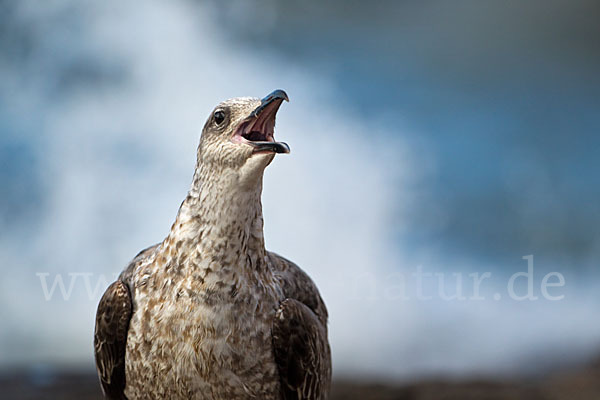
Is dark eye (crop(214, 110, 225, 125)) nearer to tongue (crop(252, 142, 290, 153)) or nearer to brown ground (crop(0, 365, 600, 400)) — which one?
tongue (crop(252, 142, 290, 153))

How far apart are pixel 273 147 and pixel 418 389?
5271mm

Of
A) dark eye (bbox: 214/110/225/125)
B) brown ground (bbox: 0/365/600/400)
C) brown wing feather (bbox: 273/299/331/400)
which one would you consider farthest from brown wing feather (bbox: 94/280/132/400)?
brown ground (bbox: 0/365/600/400)

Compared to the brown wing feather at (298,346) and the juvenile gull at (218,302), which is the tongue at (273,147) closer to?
the juvenile gull at (218,302)

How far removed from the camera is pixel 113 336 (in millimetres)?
2559

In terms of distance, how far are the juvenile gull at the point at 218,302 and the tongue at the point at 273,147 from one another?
1 centimetres

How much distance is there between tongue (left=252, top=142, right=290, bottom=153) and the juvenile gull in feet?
0.03

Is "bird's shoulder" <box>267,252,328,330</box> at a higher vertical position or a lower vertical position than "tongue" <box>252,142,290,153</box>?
lower

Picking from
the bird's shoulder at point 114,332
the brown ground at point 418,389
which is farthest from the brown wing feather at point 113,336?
the brown ground at point 418,389

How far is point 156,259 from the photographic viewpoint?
99.2 inches

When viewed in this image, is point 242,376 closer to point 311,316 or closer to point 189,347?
point 189,347

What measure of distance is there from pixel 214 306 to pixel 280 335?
0.31 metres

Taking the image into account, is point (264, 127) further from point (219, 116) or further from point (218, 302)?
point (218, 302)

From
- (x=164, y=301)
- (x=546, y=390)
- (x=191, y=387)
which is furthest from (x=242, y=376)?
(x=546, y=390)

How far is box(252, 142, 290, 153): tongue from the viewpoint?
7.00ft
